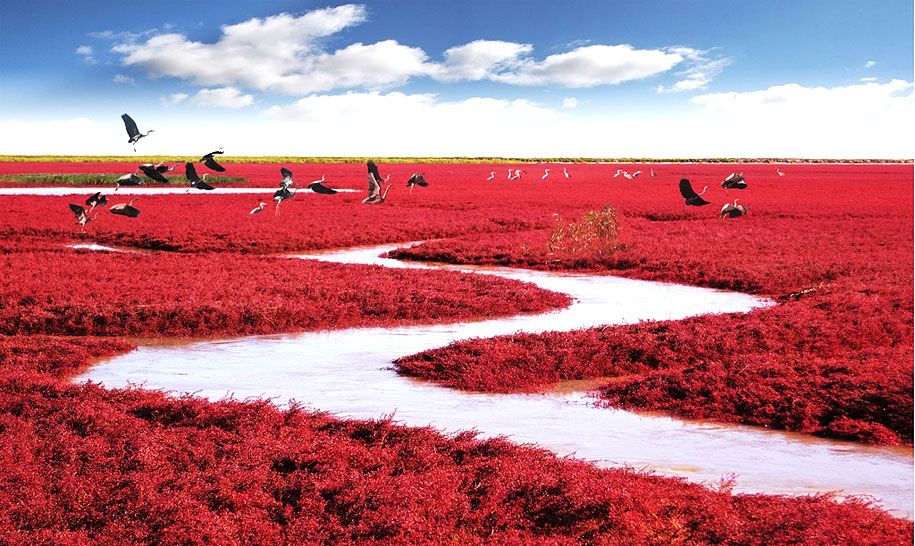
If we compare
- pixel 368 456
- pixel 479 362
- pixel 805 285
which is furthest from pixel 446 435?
pixel 805 285

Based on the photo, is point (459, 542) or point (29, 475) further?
point (29, 475)

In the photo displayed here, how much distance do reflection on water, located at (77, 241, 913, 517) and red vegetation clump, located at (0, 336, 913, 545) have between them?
680mm

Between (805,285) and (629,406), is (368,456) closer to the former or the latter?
(629,406)

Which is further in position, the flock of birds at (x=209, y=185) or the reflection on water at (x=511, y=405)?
the flock of birds at (x=209, y=185)

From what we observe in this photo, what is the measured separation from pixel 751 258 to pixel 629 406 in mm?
14479

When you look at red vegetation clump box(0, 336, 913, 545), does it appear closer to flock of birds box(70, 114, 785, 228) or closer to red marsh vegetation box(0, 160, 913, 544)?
red marsh vegetation box(0, 160, 913, 544)

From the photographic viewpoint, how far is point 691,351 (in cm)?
1177

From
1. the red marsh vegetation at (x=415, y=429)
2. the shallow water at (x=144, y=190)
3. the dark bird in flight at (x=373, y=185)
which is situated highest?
the dark bird in flight at (x=373, y=185)

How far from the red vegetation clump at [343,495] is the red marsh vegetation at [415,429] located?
21 mm

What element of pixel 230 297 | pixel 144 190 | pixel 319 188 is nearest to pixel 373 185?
pixel 319 188

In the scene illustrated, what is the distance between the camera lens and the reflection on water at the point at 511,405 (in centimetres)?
745

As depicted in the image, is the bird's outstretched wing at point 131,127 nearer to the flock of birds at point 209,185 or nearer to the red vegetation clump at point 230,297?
the flock of birds at point 209,185

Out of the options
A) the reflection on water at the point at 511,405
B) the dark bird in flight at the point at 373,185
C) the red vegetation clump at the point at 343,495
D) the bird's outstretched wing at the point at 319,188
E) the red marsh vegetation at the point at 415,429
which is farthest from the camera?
the dark bird in flight at the point at 373,185

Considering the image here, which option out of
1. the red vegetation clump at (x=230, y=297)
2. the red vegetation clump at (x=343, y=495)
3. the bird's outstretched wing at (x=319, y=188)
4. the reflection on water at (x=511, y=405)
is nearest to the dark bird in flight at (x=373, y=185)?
the bird's outstretched wing at (x=319, y=188)
